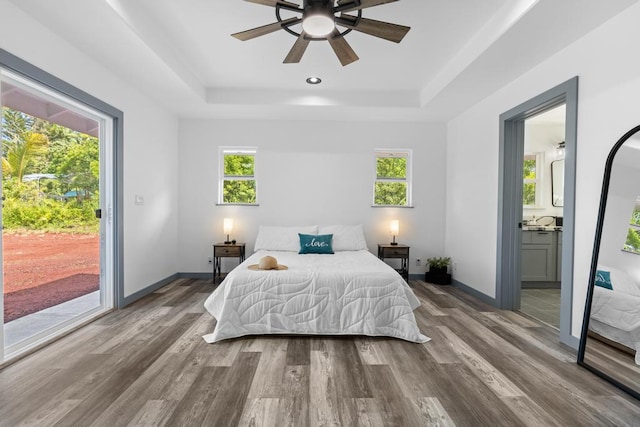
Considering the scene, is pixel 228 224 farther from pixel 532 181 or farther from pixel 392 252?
pixel 532 181

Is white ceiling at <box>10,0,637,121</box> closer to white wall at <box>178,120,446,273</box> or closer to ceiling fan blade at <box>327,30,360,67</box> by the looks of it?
white wall at <box>178,120,446,273</box>

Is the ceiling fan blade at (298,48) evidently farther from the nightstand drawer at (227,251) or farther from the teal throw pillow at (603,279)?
the nightstand drawer at (227,251)

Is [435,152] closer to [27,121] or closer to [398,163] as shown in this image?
[398,163]

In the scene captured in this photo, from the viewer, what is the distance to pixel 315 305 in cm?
288

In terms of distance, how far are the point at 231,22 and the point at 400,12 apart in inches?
55.4

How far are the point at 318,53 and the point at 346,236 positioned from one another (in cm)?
237

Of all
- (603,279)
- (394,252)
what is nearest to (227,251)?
(394,252)

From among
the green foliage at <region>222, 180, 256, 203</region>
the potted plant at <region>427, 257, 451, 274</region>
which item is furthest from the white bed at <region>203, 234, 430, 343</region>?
the green foliage at <region>222, 180, 256, 203</region>

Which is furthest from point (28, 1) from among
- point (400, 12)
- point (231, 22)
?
point (400, 12)

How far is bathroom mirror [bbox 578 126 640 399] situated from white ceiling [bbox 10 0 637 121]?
3.63 ft

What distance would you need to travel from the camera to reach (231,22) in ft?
9.32

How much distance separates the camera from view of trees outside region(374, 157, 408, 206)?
527cm

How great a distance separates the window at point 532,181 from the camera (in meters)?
5.46

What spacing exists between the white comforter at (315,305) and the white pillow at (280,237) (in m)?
1.62
